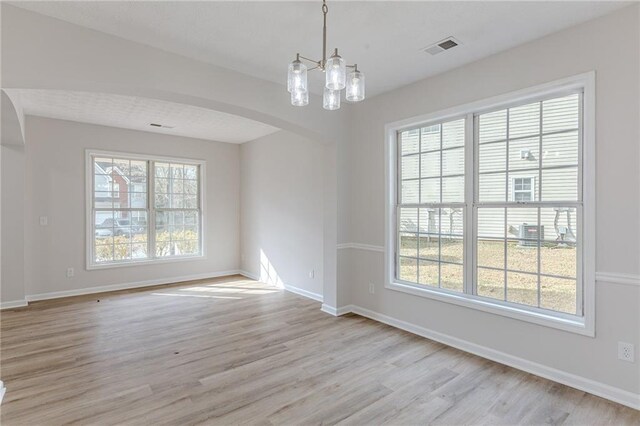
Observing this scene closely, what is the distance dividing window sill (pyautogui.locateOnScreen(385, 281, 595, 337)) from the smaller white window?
970 mm

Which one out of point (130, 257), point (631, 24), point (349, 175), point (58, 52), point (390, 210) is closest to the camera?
point (631, 24)

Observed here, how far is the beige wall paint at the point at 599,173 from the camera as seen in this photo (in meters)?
2.28

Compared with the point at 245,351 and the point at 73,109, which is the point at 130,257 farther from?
the point at 245,351

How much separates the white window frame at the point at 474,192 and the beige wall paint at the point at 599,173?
5cm

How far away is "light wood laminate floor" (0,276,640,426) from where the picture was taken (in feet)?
7.22

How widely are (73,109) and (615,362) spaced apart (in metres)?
6.57

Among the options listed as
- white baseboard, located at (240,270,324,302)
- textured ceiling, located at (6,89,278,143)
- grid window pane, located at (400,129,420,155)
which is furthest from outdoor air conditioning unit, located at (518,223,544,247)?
textured ceiling, located at (6,89,278,143)

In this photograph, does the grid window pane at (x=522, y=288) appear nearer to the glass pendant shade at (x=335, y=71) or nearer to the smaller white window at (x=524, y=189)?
the smaller white window at (x=524, y=189)

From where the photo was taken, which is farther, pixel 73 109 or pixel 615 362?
pixel 73 109

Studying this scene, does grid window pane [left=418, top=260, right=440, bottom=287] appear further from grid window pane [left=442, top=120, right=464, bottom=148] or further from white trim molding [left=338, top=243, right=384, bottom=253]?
grid window pane [left=442, top=120, right=464, bottom=148]

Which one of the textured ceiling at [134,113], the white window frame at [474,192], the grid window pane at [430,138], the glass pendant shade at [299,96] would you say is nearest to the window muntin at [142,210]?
the textured ceiling at [134,113]

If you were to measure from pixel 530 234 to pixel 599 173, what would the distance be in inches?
27.1

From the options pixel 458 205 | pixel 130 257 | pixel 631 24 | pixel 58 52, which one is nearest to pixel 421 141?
pixel 458 205

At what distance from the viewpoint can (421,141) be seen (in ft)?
12.1
